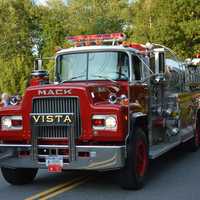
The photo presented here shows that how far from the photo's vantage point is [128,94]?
30.6 feet

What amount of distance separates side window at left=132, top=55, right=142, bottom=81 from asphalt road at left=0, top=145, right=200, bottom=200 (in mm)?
1836

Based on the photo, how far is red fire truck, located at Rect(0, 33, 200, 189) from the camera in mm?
8656

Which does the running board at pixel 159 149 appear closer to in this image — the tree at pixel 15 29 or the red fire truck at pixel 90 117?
the red fire truck at pixel 90 117

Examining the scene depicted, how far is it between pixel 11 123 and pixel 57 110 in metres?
0.88

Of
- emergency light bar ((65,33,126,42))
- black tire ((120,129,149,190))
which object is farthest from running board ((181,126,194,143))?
black tire ((120,129,149,190))

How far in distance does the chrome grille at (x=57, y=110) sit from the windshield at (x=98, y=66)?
4.32ft

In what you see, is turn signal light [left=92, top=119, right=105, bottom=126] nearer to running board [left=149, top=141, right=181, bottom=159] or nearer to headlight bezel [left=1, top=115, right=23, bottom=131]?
headlight bezel [left=1, top=115, right=23, bottom=131]

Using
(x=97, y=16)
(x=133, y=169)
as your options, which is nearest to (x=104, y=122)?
(x=133, y=169)

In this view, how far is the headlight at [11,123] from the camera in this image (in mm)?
9141

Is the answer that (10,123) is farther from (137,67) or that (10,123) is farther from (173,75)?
(173,75)

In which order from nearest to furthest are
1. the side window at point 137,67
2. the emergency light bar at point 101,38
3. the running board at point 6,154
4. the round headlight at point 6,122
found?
the running board at point 6,154, the round headlight at point 6,122, the side window at point 137,67, the emergency light bar at point 101,38

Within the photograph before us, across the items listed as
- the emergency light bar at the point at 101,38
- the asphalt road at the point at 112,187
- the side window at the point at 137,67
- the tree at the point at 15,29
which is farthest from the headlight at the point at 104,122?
the tree at the point at 15,29

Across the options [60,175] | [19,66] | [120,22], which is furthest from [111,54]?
[120,22]

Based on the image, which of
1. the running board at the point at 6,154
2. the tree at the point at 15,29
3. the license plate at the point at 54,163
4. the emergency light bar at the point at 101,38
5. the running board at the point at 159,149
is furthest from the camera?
the tree at the point at 15,29
